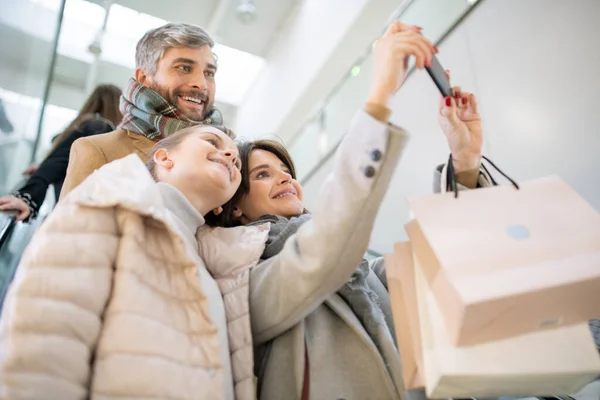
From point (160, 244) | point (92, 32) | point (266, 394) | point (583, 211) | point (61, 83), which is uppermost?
point (583, 211)

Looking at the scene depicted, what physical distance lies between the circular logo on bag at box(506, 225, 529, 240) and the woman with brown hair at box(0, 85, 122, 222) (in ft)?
6.01

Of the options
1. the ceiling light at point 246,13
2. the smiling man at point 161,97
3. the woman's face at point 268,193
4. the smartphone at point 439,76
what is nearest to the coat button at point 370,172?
the smartphone at point 439,76

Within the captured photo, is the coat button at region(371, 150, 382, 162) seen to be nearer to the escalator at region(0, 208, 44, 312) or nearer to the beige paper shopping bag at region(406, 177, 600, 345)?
the beige paper shopping bag at region(406, 177, 600, 345)

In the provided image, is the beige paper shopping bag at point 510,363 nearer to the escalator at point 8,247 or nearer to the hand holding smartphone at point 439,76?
the hand holding smartphone at point 439,76

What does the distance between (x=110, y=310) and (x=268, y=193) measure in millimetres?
704

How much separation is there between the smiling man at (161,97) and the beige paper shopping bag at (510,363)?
1.07m

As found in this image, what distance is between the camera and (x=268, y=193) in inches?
54.6

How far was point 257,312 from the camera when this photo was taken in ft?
3.16

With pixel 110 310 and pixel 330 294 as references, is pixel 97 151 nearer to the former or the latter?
pixel 110 310

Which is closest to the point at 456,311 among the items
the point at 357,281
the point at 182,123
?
the point at 357,281

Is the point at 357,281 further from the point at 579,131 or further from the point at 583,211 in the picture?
the point at 579,131

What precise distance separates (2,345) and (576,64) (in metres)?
2.28

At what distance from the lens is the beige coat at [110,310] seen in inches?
26.0

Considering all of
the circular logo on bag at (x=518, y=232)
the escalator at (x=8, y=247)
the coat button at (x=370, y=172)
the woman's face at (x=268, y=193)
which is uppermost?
the circular logo on bag at (x=518, y=232)
